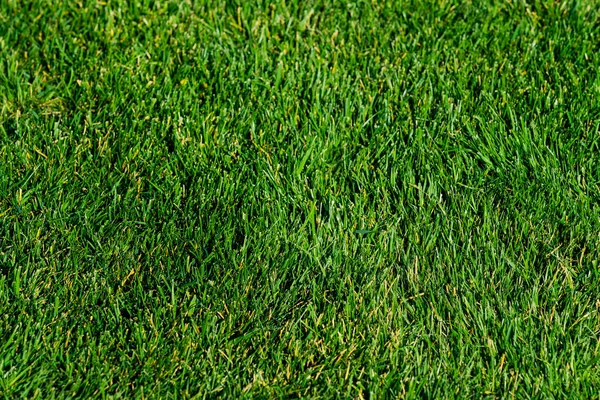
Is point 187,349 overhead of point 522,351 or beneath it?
beneath

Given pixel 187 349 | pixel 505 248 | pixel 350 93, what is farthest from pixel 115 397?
pixel 350 93

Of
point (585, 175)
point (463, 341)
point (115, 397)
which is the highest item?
point (585, 175)

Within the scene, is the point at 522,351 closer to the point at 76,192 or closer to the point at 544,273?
the point at 544,273

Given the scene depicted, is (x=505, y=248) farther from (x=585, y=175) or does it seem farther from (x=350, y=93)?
(x=350, y=93)

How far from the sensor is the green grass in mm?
2533

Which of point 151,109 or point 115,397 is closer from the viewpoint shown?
point 115,397

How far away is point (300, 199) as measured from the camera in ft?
9.96

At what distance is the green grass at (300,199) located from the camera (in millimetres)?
2533

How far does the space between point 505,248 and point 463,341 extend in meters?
0.44

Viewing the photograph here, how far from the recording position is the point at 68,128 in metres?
3.34

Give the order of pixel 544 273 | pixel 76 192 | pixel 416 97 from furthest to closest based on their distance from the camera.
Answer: pixel 416 97 → pixel 76 192 → pixel 544 273

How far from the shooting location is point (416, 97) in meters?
3.49

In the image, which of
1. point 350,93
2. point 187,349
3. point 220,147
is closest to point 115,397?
point 187,349

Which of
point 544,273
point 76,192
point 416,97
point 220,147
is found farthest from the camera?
point 416,97
